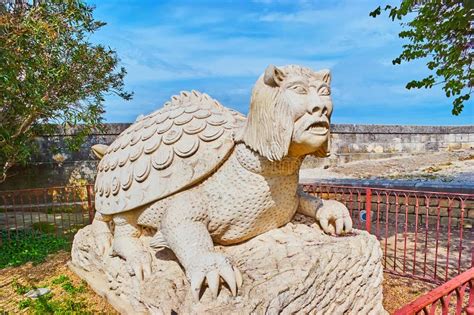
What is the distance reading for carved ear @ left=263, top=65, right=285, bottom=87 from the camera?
6.04ft

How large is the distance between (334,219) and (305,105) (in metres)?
1.05

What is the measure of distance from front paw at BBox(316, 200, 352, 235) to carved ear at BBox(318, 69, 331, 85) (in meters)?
0.95

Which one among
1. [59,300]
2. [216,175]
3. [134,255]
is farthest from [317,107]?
[59,300]

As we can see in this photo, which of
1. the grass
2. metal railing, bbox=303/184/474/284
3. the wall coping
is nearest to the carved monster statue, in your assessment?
the grass

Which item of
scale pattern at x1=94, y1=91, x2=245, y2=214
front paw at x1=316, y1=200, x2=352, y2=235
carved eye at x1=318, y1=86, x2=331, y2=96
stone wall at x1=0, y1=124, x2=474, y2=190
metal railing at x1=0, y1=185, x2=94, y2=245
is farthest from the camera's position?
stone wall at x1=0, y1=124, x2=474, y2=190

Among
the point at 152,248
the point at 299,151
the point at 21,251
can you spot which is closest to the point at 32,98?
the point at 21,251

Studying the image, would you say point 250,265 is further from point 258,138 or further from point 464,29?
point 464,29

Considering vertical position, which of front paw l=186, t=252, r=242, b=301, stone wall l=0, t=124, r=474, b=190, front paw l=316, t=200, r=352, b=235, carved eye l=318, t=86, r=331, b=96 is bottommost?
front paw l=186, t=252, r=242, b=301

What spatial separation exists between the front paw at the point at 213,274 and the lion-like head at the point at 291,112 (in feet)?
1.93

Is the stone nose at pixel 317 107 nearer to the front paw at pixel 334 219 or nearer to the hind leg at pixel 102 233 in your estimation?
the front paw at pixel 334 219

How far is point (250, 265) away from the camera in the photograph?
6.64 feet

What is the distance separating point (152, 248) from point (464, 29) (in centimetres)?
524

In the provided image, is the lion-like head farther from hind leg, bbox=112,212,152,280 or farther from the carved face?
hind leg, bbox=112,212,152,280

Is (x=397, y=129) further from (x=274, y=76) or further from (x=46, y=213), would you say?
(x=274, y=76)
